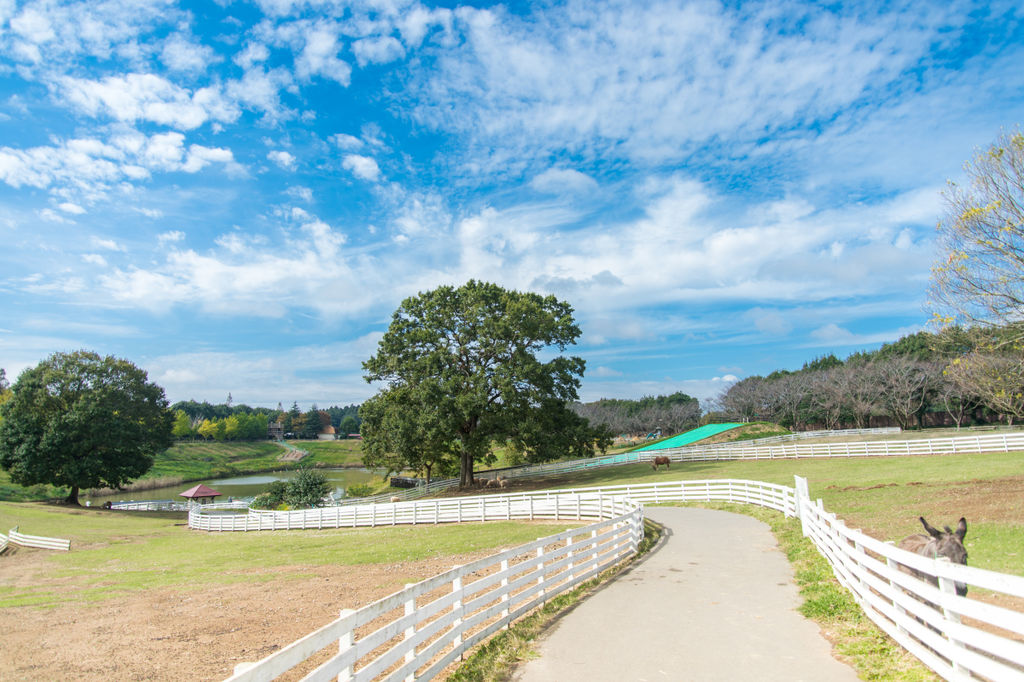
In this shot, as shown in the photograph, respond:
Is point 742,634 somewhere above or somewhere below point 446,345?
below

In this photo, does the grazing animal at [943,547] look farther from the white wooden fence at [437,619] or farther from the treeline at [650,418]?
the treeline at [650,418]

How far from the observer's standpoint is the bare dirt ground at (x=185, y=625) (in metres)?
9.00

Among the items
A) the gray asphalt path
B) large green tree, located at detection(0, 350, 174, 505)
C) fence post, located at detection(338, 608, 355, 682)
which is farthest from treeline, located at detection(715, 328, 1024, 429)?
large green tree, located at detection(0, 350, 174, 505)

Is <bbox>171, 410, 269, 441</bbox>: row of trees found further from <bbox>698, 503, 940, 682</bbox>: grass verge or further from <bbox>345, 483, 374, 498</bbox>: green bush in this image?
<bbox>698, 503, 940, 682</bbox>: grass verge

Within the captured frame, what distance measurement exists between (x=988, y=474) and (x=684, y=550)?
1726 cm

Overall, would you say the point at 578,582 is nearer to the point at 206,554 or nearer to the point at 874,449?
the point at 206,554

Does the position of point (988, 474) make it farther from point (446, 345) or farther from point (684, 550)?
point (446, 345)

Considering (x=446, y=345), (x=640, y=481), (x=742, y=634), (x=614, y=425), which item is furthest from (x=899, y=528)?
(x=614, y=425)

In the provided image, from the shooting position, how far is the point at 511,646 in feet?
24.9

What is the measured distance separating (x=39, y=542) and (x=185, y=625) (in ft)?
76.2

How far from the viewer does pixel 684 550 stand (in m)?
15.0

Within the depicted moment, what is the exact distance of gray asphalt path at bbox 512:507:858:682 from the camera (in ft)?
21.1

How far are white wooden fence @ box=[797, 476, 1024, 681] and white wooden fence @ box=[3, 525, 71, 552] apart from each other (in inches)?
1240

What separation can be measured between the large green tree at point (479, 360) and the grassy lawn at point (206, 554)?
37.8 ft
